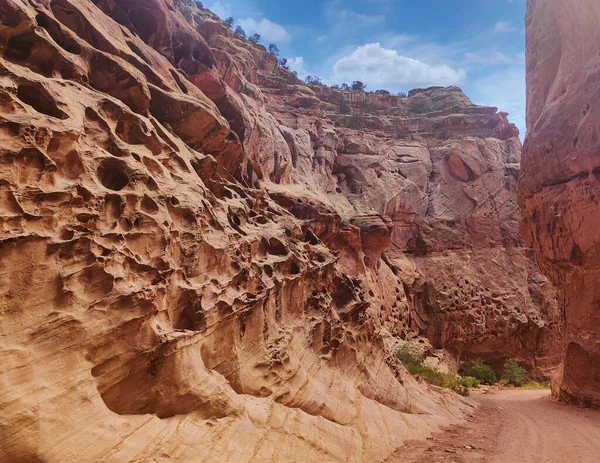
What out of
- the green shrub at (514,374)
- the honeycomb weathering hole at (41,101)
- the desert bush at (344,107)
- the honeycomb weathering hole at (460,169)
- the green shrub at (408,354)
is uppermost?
the desert bush at (344,107)

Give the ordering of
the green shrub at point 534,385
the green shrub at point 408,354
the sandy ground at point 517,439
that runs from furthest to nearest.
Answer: the green shrub at point 534,385 < the green shrub at point 408,354 < the sandy ground at point 517,439

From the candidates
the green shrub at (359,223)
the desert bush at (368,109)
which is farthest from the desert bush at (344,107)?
the green shrub at (359,223)

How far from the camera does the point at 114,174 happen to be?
286 inches

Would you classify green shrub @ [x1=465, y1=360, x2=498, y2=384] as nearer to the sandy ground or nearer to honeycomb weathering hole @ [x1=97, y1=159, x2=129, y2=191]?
the sandy ground

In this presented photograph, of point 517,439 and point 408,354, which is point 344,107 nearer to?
point 408,354

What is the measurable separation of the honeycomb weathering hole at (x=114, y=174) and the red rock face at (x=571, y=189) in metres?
17.0

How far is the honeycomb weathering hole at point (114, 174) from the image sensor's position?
7.07 metres

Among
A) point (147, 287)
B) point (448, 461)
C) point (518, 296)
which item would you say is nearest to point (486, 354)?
point (518, 296)

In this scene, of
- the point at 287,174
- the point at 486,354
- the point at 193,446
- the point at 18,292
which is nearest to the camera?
the point at 18,292

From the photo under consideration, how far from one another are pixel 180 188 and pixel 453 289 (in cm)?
2717

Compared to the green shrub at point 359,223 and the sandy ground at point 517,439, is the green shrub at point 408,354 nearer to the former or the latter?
the sandy ground at point 517,439

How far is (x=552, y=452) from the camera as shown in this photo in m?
9.46

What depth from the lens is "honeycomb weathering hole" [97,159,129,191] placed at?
707cm

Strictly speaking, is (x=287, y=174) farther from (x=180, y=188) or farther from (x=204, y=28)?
(x=180, y=188)
